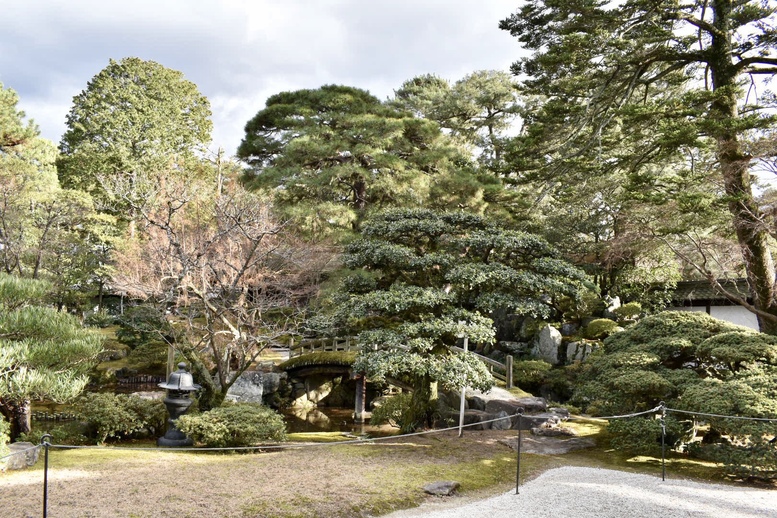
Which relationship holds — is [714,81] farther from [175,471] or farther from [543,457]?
[175,471]

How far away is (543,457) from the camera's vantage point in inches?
331

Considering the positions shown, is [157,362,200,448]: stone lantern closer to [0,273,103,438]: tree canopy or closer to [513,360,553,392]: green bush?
[0,273,103,438]: tree canopy

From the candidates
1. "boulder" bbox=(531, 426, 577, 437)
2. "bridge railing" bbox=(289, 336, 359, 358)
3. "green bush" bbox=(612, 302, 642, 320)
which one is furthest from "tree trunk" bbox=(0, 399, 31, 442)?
"green bush" bbox=(612, 302, 642, 320)

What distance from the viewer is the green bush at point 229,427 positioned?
845cm

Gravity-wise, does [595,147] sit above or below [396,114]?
below

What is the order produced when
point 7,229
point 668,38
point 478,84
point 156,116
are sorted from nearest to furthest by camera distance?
point 668,38 → point 7,229 → point 478,84 → point 156,116

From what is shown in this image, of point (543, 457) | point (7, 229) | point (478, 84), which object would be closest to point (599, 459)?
Result: point (543, 457)

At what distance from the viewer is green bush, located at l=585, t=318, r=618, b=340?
1672 cm

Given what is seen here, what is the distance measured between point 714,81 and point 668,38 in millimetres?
1489

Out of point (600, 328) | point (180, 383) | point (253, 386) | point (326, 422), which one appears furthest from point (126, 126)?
point (600, 328)

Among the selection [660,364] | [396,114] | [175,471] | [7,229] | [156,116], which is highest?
[156,116]

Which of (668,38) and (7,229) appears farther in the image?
(7,229)

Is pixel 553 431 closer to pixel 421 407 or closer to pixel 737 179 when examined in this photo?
pixel 421 407

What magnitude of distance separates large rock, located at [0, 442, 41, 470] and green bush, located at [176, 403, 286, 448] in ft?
6.74
